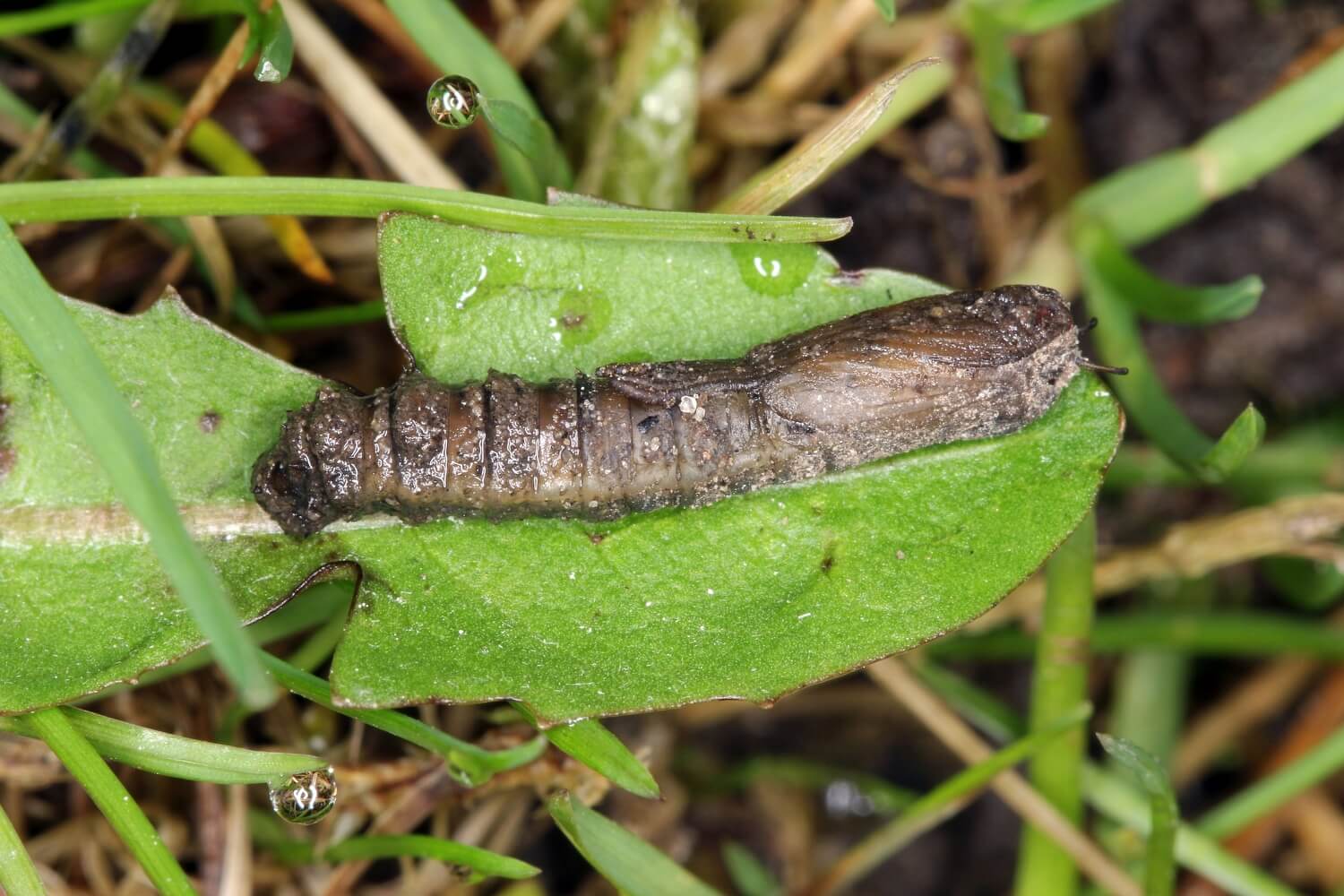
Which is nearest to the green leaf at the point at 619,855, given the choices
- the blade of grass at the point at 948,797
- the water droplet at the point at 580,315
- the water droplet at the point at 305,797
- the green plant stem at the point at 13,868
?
the water droplet at the point at 305,797

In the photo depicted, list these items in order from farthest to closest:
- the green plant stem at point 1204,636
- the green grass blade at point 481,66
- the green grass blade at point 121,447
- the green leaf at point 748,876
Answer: the green plant stem at point 1204,636
the green leaf at point 748,876
the green grass blade at point 481,66
the green grass blade at point 121,447

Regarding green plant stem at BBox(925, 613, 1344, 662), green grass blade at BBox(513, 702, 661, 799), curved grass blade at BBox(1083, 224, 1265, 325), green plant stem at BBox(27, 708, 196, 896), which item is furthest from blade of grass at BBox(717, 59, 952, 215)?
green plant stem at BBox(27, 708, 196, 896)

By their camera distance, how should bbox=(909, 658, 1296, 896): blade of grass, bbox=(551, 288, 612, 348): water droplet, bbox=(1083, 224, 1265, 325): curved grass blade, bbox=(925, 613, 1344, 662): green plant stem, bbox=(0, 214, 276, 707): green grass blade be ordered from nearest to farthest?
bbox=(0, 214, 276, 707): green grass blade
bbox=(551, 288, 612, 348): water droplet
bbox=(1083, 224, 1265, 325): curved grass blade
bbox=(909, 658, 1296, 896): blade of grass
bbox=(925, 613, 1344, 662): green plant stem

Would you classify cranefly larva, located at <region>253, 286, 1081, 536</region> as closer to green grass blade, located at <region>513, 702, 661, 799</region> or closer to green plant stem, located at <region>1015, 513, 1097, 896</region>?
green grass blade, located at <region>513, 702, 661, 799</region>

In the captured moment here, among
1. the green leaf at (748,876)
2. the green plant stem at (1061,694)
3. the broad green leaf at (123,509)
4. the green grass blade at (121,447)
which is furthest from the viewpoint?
the green leaf at (748,876)

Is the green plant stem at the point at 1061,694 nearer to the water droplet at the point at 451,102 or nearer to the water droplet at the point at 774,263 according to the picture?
the water droplet at the point at 774,263

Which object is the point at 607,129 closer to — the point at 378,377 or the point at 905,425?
the point at 378,377
